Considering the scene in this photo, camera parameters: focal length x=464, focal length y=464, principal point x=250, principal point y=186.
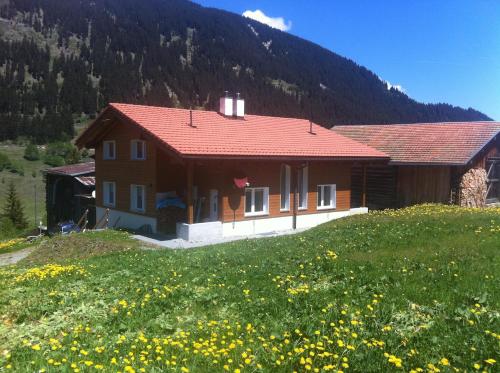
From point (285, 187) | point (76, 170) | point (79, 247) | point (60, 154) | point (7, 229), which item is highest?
point (76, 170)

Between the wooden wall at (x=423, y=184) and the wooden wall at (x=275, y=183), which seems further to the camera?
the wooden wall at (x=423, y=184)

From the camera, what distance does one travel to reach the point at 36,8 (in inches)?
6905

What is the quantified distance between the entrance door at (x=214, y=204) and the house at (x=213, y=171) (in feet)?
0.16

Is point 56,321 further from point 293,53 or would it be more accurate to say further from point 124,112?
point 293,53

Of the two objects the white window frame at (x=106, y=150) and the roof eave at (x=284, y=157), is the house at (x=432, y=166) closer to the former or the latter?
the roof eave at (x=284, y=157)

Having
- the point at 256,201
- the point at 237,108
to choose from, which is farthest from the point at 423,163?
the point at 237,108

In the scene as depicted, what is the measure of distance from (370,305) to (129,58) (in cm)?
16322

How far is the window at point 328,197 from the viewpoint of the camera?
88.2 ft

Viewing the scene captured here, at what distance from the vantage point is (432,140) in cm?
3127

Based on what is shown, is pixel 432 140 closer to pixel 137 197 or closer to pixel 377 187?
pixel 377 187

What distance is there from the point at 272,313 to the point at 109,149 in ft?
73.1

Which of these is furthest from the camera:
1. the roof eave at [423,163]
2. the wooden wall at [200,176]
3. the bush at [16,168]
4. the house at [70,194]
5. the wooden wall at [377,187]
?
the bush at [16,168]

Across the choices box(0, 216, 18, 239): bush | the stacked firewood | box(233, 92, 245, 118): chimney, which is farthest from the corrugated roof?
the stacked firewood

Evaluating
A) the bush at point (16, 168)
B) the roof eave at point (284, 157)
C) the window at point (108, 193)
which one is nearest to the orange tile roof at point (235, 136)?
the roof eave at point (284, 157)
